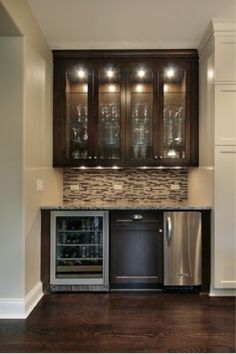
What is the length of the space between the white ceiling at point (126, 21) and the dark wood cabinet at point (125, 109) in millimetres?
206

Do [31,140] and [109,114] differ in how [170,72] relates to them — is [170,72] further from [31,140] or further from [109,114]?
[31,140]

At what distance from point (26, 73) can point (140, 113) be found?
157 centimetres

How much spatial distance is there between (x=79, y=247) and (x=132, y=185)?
3.96 ft

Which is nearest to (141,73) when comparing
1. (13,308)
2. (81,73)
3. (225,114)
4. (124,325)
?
(81,73)

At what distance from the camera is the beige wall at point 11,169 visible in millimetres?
2832

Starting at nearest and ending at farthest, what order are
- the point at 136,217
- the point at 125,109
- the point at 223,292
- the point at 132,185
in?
the point at 223,292
the point at 136,217
the point at 125,109
the point at 132,185

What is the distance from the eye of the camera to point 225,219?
3.28m

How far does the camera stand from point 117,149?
3.98 m

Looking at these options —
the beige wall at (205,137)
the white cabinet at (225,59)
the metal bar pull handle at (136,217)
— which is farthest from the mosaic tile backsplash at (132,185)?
the white cabinet at (225,59)

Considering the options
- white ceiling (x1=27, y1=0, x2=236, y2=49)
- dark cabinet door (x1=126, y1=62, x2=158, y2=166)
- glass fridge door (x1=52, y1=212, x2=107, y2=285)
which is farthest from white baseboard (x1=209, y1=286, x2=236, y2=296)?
white ceiling (x1=27, y1=0, x2=236, y2=49)

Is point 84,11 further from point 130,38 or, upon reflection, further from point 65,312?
point 65,312

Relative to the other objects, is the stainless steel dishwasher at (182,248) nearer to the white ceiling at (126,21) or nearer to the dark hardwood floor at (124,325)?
the dark hardwood floor at (124,325)

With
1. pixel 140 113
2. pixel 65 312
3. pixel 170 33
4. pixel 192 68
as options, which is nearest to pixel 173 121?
pixel 140 113

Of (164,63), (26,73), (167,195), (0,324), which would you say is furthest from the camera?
Answer: (167,195)
